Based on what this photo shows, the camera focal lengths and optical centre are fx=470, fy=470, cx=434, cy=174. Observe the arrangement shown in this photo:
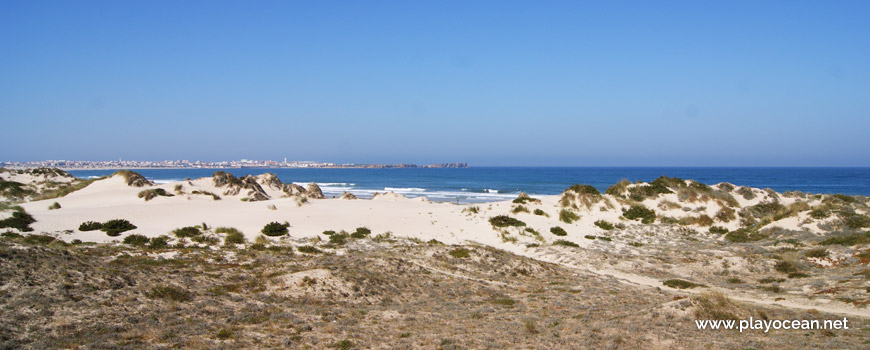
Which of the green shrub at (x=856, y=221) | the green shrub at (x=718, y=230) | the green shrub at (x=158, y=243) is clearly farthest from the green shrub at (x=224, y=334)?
the green shrub at (x=856, y=221)

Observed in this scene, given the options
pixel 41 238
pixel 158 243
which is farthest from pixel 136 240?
pixel 41 238

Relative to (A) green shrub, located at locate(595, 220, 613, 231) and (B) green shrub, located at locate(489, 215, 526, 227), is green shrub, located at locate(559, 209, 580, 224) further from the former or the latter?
(B) green shrub, located at locate(489, 215, 526, 227)

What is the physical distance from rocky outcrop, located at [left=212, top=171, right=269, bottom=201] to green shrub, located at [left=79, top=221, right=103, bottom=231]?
2110 centimetres

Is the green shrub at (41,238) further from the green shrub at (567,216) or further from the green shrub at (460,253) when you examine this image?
the green shrub at (567,216)

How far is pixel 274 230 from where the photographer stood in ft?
92.1

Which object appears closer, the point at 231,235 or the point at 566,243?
the point at 231,235

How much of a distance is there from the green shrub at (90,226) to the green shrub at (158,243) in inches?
173

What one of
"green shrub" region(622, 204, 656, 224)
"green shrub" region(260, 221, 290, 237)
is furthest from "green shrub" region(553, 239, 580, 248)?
"green shrub" region(260, 221, 290, 237)

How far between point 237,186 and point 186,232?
2758cm

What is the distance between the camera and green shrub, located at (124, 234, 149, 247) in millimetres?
22625

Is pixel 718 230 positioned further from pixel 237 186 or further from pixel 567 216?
pixel 237 186

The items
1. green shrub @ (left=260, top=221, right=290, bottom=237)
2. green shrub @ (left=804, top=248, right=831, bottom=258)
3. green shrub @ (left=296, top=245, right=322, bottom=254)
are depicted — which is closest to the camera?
green shrub @ (left=296, top=245, right=322, bottom=254)

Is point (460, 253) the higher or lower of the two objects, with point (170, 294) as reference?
lower

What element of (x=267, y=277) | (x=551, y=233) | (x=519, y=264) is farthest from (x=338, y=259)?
(x=551, y=233)
